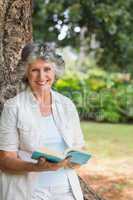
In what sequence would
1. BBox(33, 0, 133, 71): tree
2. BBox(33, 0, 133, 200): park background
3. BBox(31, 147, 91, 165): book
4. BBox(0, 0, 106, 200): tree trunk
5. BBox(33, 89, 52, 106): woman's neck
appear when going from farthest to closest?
BBox(33, 0, 133, 71): tree → BBox(33, 0, 133, 200): park background → BBox(0, 0, 106, 200): tree trunk → BBox(33, 89, 52, 106): woman's neck → BBox(31, 147, 91, 165): book

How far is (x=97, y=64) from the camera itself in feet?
46.4

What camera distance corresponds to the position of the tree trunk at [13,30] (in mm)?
3941

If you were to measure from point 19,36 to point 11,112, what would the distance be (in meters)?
1.40

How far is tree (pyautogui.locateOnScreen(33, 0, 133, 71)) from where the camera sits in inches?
429

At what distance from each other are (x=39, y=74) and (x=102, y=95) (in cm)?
1538

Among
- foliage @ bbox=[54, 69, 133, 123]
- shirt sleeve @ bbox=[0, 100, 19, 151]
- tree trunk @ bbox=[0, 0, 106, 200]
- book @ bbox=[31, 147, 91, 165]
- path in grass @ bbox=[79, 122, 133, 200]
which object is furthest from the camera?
foliage @ bbox=[54, 69, 133, 123]

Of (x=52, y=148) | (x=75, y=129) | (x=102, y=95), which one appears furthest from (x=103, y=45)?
→ (x=52, y=148)

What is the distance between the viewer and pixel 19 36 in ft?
13.2

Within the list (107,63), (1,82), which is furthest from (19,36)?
(107,63)

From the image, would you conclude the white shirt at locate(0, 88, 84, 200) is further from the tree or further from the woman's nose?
the tree

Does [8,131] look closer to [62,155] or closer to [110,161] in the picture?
[62,155]

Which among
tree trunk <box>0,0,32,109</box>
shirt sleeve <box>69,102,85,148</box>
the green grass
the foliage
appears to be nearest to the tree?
the green grass

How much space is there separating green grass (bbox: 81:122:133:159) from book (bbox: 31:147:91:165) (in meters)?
8.30

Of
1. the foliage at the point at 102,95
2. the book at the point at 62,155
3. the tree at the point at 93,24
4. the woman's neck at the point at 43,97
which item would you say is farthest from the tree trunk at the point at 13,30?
the foliage at the point at 102,95
